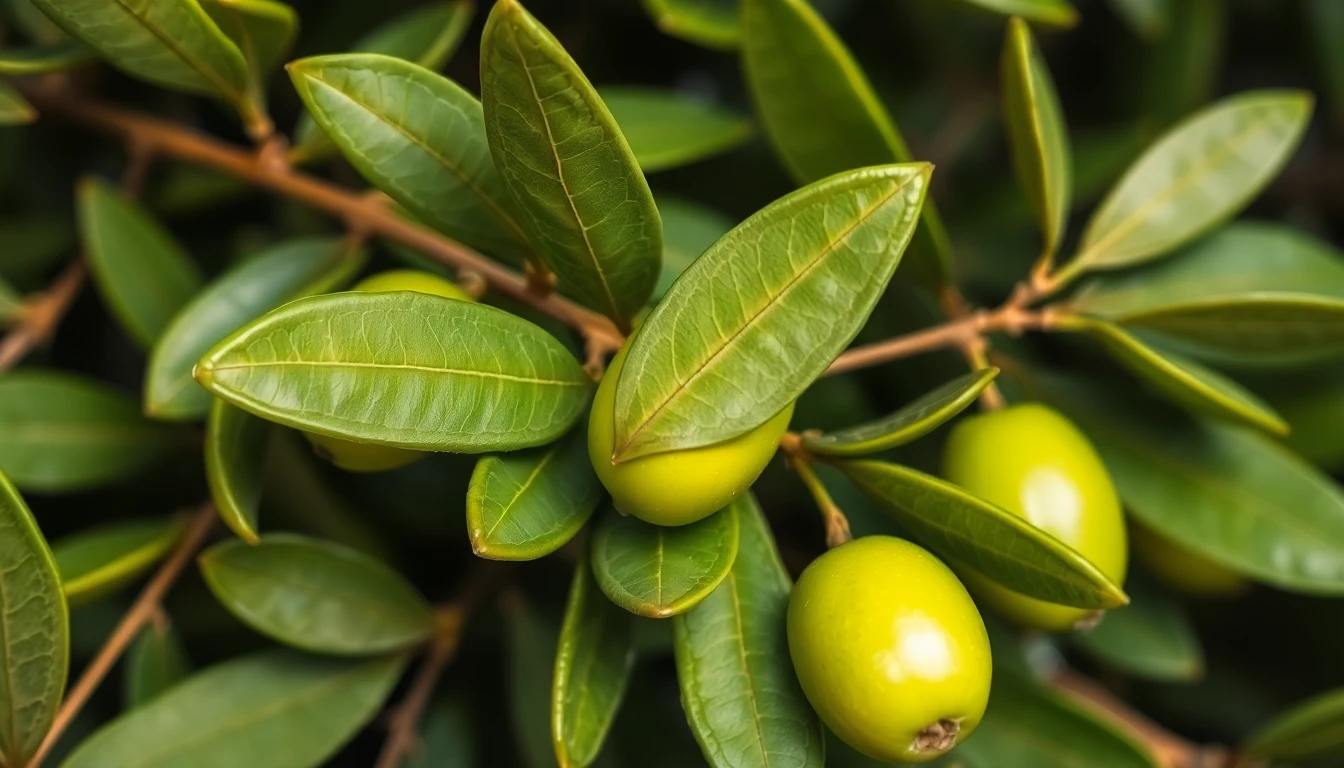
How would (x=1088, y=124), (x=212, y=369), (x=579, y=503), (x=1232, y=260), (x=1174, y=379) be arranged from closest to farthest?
(x=212, y=369) → (x=579, y=503) → (x=1174, y=379) → (x=1232, y=260) → (x=1088, y=124)

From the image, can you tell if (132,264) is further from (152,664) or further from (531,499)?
(531,499)

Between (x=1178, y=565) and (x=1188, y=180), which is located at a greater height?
(x=1188, y=180)

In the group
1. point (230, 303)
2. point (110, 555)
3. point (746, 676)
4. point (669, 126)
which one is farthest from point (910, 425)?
point (110, 555)

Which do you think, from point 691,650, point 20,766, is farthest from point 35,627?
point 691,650

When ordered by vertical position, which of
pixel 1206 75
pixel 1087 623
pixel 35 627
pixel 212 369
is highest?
pixel 212 369

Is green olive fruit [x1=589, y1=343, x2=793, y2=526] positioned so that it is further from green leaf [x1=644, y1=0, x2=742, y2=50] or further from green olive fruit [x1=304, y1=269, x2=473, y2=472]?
green leaf [x1=644, y1=0, x2=742, y2=50]

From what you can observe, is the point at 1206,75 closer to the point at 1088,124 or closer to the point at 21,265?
the point at 1088,124

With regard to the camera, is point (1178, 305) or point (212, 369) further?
point (1178, 305)
